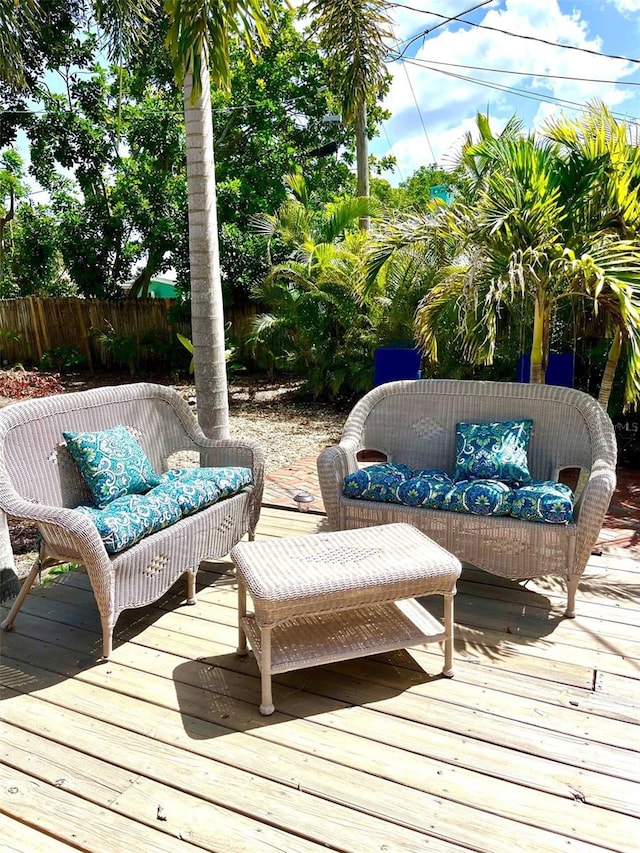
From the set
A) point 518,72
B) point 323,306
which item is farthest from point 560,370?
point 518,72

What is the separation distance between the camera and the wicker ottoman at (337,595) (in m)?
2.47

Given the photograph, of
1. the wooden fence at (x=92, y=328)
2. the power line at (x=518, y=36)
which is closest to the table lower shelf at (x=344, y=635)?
the power line at (x=518, y=36)

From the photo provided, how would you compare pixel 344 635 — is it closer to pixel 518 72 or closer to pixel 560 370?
pixel 560 370

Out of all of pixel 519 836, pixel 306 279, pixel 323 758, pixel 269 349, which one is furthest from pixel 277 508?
pixel 269 349

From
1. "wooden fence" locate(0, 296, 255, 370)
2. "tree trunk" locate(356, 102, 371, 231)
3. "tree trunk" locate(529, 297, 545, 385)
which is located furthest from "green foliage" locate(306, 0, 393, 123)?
"tree trunk" locate(529, 297, 545, 385)

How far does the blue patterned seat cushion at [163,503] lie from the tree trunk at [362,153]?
6862 mm

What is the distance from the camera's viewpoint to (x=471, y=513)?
129 inches

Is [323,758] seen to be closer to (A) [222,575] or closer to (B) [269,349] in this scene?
(A) [222,575]

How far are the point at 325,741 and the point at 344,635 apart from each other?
46 cm

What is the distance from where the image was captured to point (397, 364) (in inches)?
288

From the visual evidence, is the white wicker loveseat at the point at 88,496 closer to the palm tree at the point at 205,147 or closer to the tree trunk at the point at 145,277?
the palm tree at the point at 205,147

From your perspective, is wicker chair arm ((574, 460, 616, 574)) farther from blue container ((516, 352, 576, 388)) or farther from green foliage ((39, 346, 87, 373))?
green foliage ((39, 346, 87, 373))

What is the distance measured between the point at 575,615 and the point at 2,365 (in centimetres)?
1408

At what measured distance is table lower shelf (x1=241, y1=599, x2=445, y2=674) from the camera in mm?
2537
